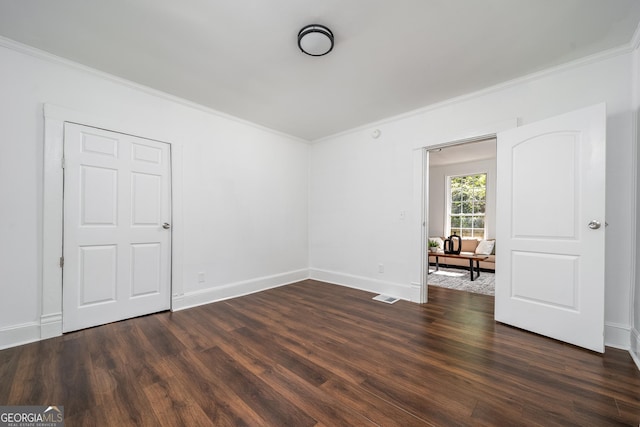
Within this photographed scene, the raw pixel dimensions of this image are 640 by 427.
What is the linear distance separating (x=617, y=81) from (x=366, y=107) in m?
2.37

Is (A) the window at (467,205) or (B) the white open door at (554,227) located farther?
(A) the window at (467,205)

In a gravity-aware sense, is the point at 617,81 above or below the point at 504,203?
above

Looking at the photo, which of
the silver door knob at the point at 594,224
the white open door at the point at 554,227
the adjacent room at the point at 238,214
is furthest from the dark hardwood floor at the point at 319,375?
the silver door knob at the point at 594,224

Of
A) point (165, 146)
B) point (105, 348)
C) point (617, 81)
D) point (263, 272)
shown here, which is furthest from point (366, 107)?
point (105, 348)

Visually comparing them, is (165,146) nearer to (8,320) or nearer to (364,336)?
(8,320)

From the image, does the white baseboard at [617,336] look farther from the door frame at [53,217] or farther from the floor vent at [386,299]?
the door frame at [53,217]

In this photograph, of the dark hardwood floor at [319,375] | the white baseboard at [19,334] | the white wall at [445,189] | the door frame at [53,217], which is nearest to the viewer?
the dark hardwood floor at [319,375]

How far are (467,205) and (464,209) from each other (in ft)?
0.42

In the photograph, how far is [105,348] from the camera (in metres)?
2.21

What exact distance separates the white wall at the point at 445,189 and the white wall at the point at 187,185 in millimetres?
4267

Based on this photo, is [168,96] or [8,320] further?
[168,96]

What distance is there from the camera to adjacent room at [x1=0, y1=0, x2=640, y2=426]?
5.62 ft

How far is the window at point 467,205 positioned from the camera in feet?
21.6

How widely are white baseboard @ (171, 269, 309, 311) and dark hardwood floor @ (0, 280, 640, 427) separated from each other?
14.0 inches
